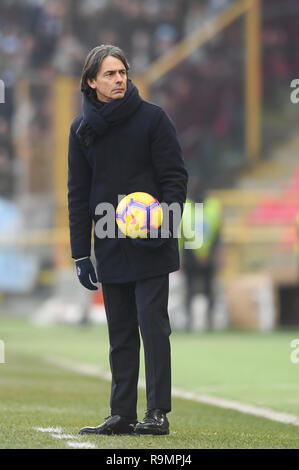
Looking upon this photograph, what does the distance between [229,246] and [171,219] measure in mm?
15010

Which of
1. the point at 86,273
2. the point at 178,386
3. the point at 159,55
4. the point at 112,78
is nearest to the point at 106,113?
the point at 112,78

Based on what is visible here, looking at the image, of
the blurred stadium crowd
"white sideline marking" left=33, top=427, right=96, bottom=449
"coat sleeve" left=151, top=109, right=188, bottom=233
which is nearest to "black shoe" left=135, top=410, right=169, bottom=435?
"white sideline marking" left=33, top=427, right=96, bottom=449

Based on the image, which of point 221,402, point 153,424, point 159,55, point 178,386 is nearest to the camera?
point 153,424

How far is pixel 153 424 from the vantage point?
6254 millimetres

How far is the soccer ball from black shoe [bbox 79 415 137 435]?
34.2 inches

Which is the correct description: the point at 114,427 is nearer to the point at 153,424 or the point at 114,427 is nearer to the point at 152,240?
the point at 153,424

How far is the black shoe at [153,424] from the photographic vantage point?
6.25 meters

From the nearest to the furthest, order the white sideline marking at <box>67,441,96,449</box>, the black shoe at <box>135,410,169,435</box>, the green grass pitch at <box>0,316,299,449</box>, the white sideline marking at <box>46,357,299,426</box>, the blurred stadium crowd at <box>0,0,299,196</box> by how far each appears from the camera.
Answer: the white sideline marking at <box>67,441,96,449</box>, the green grass pitch at <box>0,316,299,449</box>, the black shoe at <box>135,410,169,435</box>, the white sideline marking at <box>46,357,299,426</box>, the blurred stadium crowd at <box>0,0,299,196</box>

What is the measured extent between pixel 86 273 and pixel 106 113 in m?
0.78

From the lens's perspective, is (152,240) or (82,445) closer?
(82,445)

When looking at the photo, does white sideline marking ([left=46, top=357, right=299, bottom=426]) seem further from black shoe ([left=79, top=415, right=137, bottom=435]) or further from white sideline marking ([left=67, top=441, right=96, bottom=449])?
white sideline marking ([left=67, top=441, right=96, bottom=449])

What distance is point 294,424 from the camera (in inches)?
297

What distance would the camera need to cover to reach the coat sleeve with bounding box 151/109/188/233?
6.25 metres

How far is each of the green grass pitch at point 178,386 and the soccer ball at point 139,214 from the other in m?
Result: 0.95
